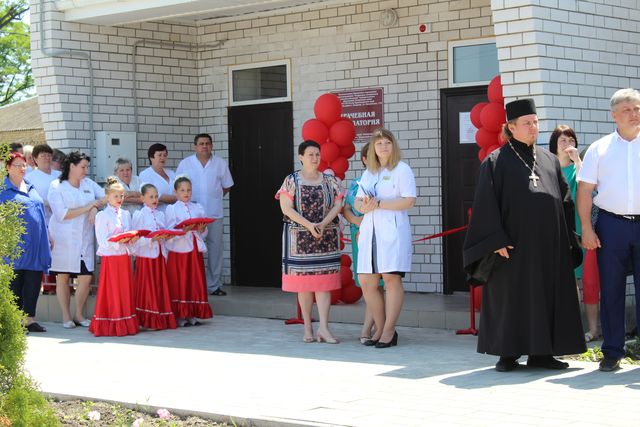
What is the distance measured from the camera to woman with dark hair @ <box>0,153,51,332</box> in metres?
11.1

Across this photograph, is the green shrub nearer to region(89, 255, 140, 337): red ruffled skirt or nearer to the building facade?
region(89, 255, 140, 337): red ruffled skirt

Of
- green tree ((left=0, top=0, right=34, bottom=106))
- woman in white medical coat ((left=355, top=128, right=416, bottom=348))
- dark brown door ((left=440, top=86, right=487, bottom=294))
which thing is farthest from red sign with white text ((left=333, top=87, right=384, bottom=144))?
green tree ((left=0, top=0, right=34, bottom=106))

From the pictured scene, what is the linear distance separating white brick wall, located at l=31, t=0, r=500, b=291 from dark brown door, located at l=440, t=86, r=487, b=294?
0.30 feet

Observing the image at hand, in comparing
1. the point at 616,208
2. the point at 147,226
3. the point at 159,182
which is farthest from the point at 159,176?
the point at 616,208

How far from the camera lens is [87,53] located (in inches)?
520

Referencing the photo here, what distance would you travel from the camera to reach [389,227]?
9.43 metres

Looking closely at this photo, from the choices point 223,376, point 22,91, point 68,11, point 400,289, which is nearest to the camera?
point 223,376

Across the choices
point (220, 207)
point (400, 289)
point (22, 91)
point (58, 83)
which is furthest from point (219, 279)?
point (22, 91)

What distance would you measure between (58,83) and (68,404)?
6311mm

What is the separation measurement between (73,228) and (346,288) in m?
2.93

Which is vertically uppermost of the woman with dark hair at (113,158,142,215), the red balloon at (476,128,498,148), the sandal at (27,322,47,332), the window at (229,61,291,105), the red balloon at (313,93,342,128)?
the window at (229,61,291,105)

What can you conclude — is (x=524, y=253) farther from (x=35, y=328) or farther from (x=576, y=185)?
(x=35, y=328)

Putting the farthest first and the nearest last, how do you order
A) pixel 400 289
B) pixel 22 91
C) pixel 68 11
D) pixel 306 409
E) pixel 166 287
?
1. pixel 22 91
2. pixel 68 11
3. pixel 166 287
4. pixel 400 289
5. pixel 306 409

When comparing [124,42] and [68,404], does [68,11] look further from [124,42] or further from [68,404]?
[68,404]
